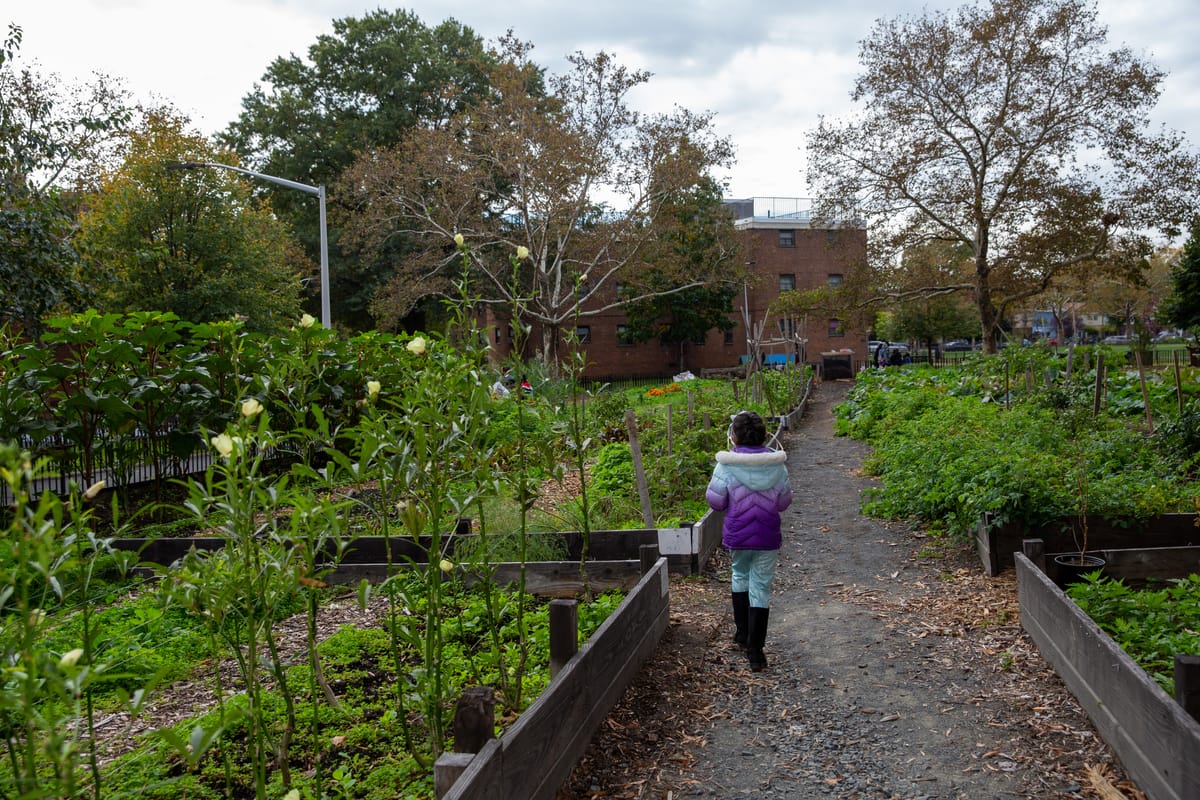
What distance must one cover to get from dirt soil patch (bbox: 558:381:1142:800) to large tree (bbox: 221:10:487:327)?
30.8m

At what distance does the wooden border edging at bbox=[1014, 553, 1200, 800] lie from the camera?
3164 mm

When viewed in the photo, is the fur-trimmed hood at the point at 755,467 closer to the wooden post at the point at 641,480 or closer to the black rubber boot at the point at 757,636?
the black rubber boot at the point at 757,636

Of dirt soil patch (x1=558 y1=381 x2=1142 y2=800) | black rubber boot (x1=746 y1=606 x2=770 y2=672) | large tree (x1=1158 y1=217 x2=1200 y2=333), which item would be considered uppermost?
large tree (x1=1158 y1=217 x2=1200 y2=333)

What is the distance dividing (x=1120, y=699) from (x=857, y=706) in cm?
139

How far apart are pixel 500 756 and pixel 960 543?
6.51 meters

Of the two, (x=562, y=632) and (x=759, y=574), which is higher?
(x=562, y=632)

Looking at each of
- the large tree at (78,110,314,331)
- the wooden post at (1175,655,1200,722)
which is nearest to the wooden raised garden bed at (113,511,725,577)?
the wooden post at (1175,655,1200,722)

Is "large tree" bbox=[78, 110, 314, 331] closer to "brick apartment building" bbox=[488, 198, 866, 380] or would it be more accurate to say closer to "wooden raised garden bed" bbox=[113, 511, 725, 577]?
"wooden raised garden bed" bbox=[113, 511, 725, 577]

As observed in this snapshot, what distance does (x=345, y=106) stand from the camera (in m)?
37.1

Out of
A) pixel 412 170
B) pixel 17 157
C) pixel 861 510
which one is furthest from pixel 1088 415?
pixel 412 170

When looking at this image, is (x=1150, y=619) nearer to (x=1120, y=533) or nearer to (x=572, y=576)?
A: (x=1120, y=533)

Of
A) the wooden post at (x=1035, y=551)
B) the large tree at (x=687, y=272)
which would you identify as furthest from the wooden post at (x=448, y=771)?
the large tree at (x=687, y=272)

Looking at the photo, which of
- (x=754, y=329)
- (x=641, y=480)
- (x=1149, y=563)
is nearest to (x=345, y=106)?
(x=754, y=329)

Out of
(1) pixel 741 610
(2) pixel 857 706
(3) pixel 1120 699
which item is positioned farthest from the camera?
(1) pixel 741 610
